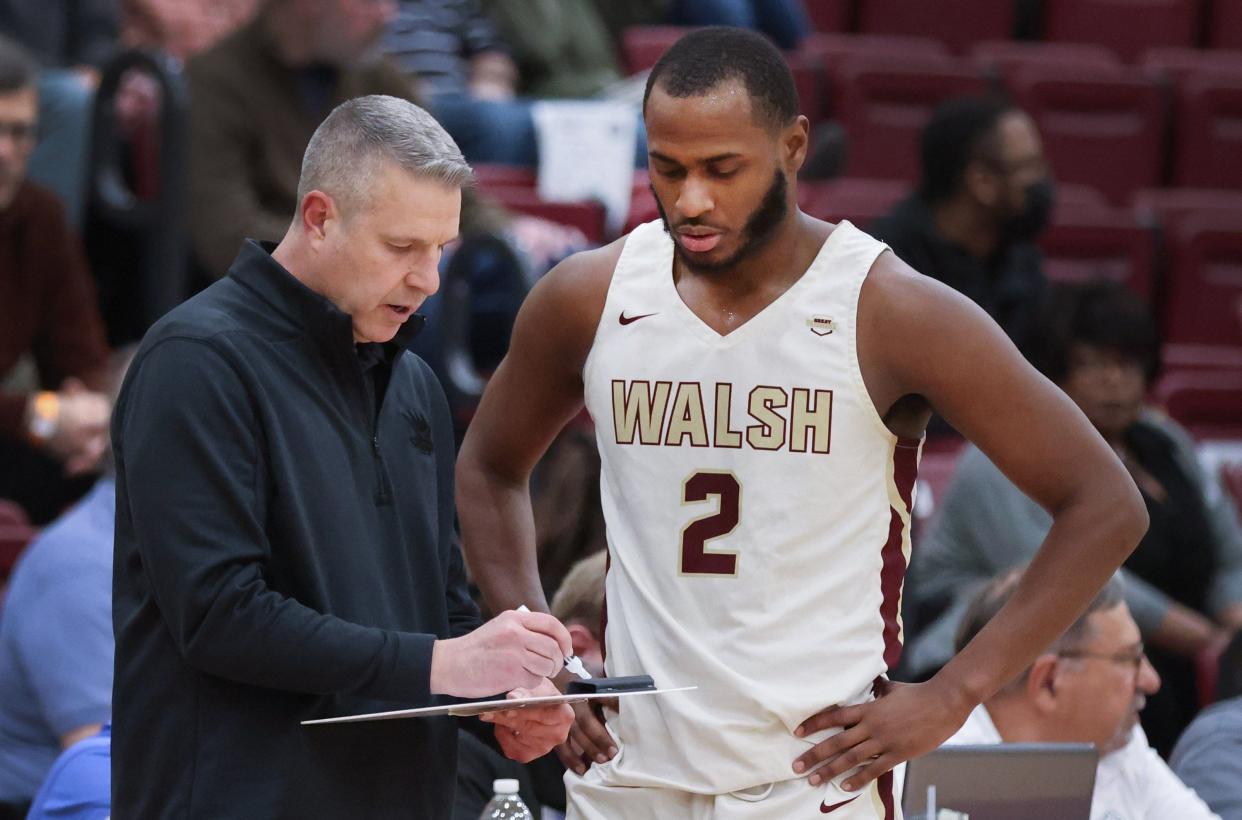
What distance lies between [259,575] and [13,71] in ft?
12.1

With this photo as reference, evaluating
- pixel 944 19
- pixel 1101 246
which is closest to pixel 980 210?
pixel 1101 246

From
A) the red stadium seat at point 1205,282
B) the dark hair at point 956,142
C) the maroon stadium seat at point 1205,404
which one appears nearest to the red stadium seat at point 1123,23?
the red stadium seat at point 1205,282

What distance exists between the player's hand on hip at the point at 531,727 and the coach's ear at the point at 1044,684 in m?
1.58

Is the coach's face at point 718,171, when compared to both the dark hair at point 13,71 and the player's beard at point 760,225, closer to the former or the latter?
the player's beard at point 760,225

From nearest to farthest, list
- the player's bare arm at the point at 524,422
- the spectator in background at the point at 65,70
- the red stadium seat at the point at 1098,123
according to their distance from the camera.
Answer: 1. the player's bare arm at the point at 524,422
2. the spectator in background at the point at 65,70
3. the red stadium seat at the point at 1098,123

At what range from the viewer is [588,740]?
270 cm

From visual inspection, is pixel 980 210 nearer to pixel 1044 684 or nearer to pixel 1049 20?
pixel 1044 684

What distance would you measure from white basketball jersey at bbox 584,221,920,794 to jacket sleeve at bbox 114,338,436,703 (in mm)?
442

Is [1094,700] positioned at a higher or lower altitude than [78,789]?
lower

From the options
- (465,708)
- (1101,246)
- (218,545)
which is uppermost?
(218,545)

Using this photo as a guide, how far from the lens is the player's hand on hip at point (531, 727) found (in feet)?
8.31

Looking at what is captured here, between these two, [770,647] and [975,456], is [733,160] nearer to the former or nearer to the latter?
[770,647]

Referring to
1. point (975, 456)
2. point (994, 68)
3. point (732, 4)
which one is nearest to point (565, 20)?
point (732, 4)

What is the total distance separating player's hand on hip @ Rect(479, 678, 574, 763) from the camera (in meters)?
2.53
